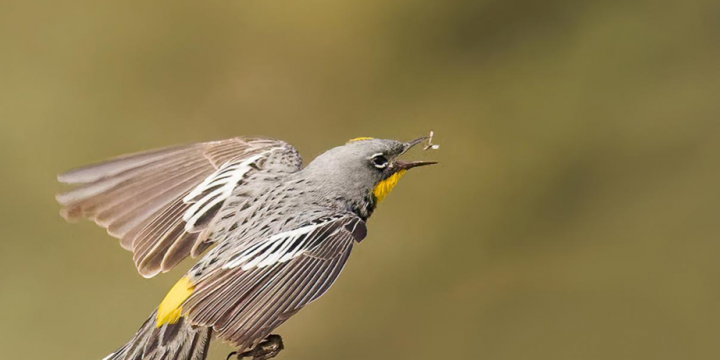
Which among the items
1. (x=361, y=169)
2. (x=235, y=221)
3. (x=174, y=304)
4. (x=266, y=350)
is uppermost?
(x=361, y=169)

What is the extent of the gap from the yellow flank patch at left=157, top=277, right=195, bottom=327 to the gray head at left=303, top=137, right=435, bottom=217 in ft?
1.91

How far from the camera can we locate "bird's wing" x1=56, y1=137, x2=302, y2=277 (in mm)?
3398

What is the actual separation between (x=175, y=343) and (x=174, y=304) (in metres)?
0.13

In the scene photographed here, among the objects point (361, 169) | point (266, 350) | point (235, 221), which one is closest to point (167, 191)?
point (235, 221)

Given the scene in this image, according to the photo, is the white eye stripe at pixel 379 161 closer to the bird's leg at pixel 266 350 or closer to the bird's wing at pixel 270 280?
the bird's wing at pixel 270 280

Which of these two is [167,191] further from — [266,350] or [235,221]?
[266,350]

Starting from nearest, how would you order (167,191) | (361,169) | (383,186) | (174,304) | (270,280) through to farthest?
(270,280)
(174,304)
(361,169)
(383,186)
(167,191)

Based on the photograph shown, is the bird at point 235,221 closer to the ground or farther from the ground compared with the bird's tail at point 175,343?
farther from the ground

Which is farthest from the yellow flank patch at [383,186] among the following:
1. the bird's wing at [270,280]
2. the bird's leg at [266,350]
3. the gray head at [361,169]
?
the bird's leg at [266,350]

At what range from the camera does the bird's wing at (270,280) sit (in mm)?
2578

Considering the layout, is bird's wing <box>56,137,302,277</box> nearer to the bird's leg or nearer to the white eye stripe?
the white eye stripe

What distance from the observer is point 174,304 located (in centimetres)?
287

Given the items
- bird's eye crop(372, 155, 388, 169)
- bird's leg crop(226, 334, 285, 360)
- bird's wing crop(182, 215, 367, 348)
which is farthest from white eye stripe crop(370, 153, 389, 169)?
bird's leg crop(226, 334, 285, 360)

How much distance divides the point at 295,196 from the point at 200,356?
632 mm
